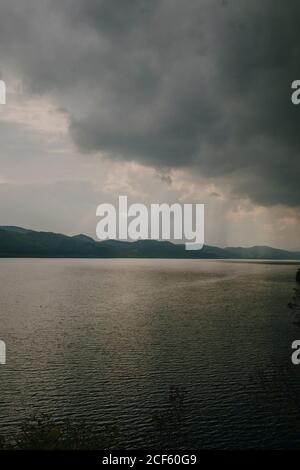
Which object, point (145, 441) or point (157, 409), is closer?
point (145, 441)

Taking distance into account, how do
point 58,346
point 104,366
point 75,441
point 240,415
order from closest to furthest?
point 75,441 < point 240,415 < point 104,366 < point 58,346

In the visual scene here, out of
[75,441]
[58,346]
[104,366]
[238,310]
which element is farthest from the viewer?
[238,310]

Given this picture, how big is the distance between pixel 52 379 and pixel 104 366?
10.3 metres

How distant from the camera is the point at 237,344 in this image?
85625mm

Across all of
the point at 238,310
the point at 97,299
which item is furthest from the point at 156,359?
the point at 97,299

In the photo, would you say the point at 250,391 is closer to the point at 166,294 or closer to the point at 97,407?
the point at 97,407

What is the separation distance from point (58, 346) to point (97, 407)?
33919mm

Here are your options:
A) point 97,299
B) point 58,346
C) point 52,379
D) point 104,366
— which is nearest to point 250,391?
point 104,366

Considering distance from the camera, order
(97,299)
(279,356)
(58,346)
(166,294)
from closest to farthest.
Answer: (279,356), (58,346), (97,299), (166,294)

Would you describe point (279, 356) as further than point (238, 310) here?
No

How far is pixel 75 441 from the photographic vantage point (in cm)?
4322

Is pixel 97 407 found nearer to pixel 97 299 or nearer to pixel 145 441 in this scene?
pixel 145 441

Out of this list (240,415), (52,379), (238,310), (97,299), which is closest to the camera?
(240,415)

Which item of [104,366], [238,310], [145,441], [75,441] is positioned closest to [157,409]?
[145,441]
